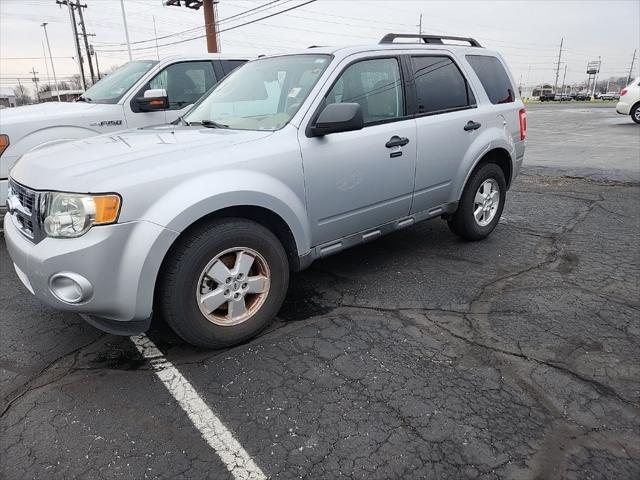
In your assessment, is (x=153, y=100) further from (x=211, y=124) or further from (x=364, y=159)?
(x=364, y=159)

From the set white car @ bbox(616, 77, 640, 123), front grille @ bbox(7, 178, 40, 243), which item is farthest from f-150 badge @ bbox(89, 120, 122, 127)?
white car @ bbox(616, 77, 640, 123)

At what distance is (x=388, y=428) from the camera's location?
231 cm

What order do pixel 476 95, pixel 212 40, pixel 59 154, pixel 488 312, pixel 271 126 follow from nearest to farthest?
pixel 59 154
pixel 271 126
pixel 488 312
pixel 476 95
pixel 212 40

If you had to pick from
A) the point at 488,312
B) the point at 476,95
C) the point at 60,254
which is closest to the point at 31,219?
the point at 60,254

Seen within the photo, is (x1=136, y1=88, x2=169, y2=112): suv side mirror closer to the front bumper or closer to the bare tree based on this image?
the front bumper

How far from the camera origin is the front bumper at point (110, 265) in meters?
2.43

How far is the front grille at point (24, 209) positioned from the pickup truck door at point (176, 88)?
3.05 m

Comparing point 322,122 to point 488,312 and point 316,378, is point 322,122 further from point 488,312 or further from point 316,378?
point 488,312

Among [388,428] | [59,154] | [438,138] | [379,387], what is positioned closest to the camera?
[388,428]

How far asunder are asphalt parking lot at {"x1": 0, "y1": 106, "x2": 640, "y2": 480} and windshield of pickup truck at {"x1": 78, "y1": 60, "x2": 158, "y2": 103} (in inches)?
104

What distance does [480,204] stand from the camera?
189 inches

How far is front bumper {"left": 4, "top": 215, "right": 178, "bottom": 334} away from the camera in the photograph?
2434 millimetres

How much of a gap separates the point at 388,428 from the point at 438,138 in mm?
2635

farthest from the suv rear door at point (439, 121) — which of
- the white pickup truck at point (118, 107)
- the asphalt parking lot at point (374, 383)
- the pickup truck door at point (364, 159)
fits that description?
the white pickup truck at point (118, 107)
